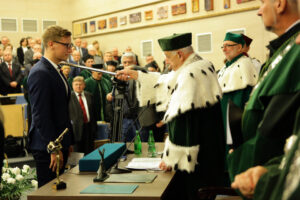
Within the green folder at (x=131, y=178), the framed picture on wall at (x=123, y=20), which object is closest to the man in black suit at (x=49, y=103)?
the green folder at (x=131, y=178)

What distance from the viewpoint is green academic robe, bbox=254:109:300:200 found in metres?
0.99

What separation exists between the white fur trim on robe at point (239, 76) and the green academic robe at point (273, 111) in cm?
281

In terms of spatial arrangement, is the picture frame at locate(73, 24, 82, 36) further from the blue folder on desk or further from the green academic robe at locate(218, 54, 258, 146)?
the blue folder on desk

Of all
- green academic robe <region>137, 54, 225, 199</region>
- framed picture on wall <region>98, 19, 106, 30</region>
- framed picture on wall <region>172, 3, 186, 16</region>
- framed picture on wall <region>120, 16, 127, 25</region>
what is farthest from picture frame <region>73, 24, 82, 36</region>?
green academic robe <region>137, 54, 225, 199</region>

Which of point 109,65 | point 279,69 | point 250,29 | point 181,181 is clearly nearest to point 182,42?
point 181,181

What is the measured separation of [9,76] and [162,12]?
506 cm

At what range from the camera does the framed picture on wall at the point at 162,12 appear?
38.4ft

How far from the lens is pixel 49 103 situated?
2867 millimetres

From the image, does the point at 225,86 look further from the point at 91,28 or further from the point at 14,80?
the point at 91,28

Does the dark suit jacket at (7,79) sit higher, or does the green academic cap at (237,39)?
the green academic cap at (237,39)

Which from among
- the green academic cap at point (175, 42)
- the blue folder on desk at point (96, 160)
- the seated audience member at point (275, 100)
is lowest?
the blue folder on desk at point (96, 160)

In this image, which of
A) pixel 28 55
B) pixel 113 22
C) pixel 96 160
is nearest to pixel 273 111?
pixel 96 160

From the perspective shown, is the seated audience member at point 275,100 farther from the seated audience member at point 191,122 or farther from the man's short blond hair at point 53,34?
the man's short blond hair at point 53,34

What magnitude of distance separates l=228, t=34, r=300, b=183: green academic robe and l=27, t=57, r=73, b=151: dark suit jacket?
1.67 meters
